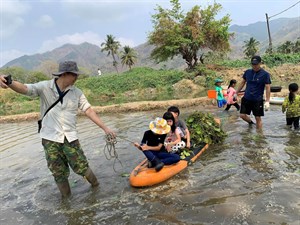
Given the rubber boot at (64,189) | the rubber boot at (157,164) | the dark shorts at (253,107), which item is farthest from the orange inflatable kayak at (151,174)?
the dark shorts at (253,107)

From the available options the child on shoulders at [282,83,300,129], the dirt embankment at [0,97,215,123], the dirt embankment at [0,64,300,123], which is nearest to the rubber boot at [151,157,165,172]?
the child on shoulders at [282,83,300,129]

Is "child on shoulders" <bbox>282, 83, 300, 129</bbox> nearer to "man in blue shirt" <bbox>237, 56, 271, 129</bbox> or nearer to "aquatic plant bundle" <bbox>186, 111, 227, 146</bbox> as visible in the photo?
"man in blue shirt" <bbox>237, 56, 271, 129</bbox>

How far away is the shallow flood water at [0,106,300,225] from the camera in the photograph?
5.02m

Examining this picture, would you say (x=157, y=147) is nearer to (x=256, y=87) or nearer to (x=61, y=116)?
(x=61, y=116)

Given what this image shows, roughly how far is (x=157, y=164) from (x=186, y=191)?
3.05 ft

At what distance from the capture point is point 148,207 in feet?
17.9

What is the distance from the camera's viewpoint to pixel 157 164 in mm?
6598

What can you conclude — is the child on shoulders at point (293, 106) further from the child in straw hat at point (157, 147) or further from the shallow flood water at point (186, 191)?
the child in straw hat at point (157, 147)

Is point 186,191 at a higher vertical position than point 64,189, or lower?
lower

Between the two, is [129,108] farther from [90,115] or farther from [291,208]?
[291,208]

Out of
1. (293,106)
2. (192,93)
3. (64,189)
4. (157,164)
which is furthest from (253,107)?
(192,93)

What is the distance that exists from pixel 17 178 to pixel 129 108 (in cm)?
1165

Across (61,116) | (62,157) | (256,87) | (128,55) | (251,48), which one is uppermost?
(128,55)

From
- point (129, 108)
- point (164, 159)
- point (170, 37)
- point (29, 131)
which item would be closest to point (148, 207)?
point (164, 159)
